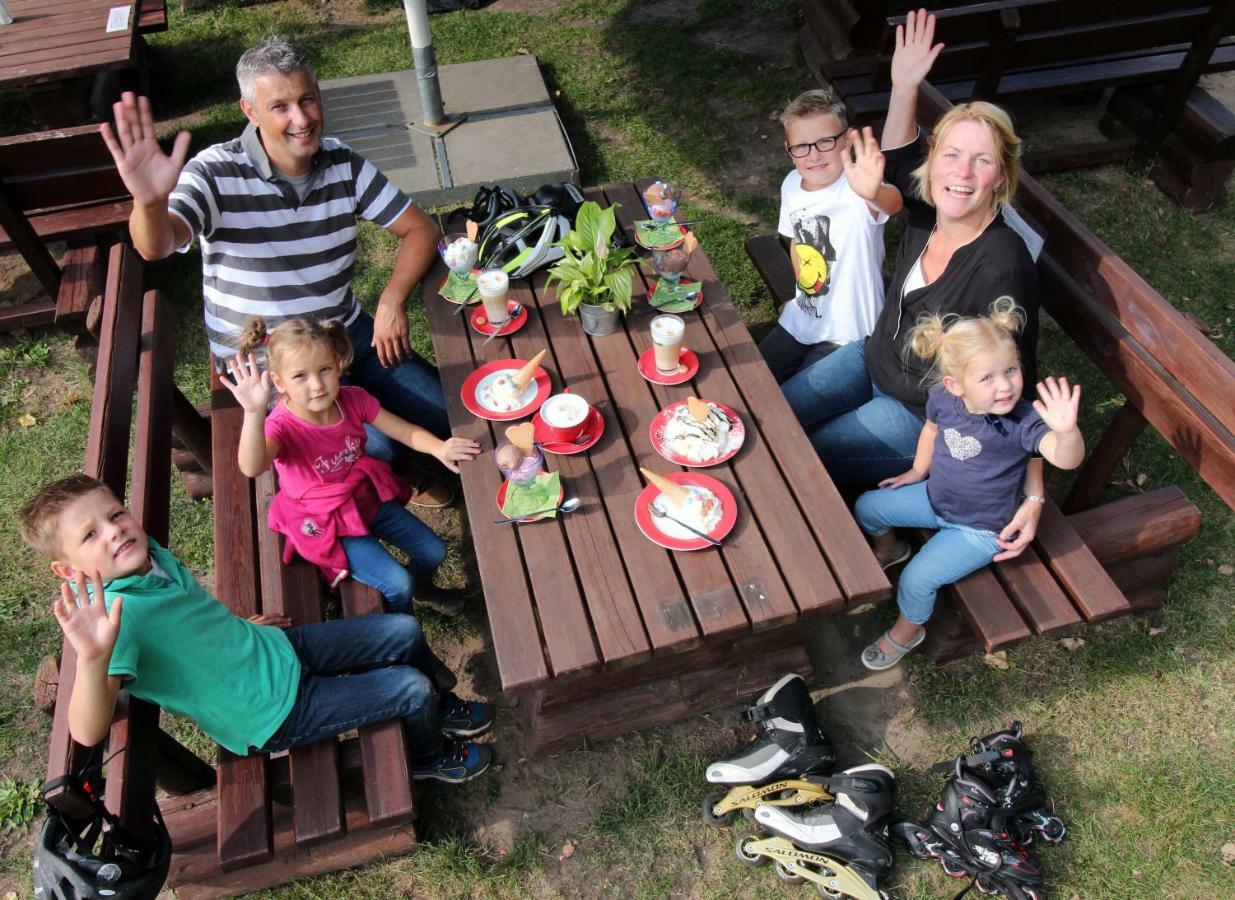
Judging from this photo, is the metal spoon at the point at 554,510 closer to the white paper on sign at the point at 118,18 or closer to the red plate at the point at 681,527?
the red plate at the point at 681,527

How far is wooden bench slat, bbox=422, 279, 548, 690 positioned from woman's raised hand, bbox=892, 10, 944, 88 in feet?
7.23

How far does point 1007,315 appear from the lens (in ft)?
9.66

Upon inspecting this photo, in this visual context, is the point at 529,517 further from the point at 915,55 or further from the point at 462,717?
the point at 915,55

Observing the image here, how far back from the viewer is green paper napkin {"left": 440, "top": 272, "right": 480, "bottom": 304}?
357 cm

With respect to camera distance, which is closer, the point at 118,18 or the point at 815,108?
the point at 815,108

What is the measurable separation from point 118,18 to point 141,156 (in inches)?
148

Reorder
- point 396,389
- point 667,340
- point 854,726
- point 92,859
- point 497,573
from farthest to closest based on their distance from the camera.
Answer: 1. point 396,389
2. point 854,726
3. point 667,340
4. point 497,573
5. point 92,859

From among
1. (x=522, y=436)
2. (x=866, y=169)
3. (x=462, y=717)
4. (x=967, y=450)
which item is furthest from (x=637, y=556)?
(x=866, y=169)

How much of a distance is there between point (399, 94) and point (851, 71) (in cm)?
343

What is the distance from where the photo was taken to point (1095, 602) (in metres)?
2.99

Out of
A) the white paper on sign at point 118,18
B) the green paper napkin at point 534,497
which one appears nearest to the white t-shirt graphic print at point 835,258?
the green paper napkin at point 534,497

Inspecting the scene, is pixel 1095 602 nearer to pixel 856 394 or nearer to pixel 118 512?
pixel 856 394

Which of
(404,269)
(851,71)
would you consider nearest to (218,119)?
(404,269)

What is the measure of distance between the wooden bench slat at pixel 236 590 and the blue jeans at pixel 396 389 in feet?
1.84
